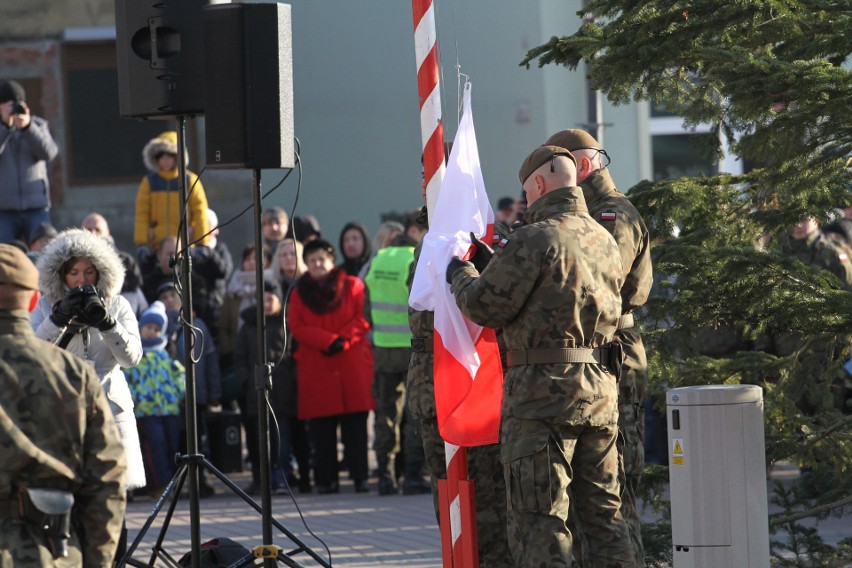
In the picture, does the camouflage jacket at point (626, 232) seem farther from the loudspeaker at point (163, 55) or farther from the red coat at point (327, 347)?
the red coat at point (327, 347)

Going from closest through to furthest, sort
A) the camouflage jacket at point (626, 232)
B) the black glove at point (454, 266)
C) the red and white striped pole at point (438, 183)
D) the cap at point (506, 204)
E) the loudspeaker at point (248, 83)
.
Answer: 1. the black glove at point (454, 266)
2. the red and white striped pole at point (438, 183)
3. the camouflage jacket at point (626, 232)
4. the loudspeaker at point (248, 83)
5. the cap at point (506, 204)

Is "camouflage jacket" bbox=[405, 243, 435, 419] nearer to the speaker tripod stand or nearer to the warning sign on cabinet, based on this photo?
the speaker tripod stand

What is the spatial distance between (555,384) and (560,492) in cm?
45

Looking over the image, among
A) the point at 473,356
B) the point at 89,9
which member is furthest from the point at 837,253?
the point at 89,9

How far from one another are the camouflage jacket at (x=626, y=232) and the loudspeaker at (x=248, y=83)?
1.51 meters

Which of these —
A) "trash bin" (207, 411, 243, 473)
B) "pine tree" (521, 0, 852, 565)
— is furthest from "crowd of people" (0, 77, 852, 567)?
"pine tree" (521, 0, 852, 565)

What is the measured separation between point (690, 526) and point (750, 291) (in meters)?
1.19

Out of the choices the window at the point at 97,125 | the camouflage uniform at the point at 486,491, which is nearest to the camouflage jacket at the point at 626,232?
the camouflage uniform at the point at 486,491

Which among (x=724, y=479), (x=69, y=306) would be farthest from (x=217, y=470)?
(x=724, y=479)

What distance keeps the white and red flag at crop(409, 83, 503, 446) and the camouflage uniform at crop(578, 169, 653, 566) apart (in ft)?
1.96

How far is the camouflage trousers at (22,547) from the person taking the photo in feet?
15.3

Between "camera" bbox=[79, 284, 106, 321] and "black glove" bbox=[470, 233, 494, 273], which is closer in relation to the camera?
"black glove" bbox=[470, 233, 494, 273]

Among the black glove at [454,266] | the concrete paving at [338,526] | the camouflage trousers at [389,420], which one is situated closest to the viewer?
the black glove at [454,266]

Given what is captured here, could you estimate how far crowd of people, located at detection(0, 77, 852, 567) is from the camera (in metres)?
4.83
